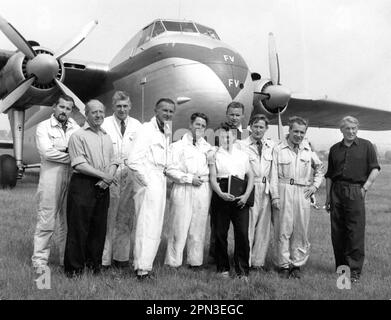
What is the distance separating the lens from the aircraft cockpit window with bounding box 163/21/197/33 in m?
12.1

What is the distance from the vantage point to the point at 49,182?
4.98 meters

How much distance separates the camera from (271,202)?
5.46 m

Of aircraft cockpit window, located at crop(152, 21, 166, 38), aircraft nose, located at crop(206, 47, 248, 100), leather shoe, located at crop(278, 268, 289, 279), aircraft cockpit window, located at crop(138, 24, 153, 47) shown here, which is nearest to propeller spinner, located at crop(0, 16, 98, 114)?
aircraft cockpit window, located at crop(138, 24, 153, 47)

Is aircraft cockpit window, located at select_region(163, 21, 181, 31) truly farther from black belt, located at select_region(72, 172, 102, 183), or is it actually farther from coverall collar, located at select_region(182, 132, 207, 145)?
black belt, located at select_region(72, 172, 102, 183)

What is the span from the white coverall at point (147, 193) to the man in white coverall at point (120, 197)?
0.60 m

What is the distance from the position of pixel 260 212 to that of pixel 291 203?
431mm

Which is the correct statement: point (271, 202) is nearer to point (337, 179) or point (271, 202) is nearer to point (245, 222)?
point (245, 222)

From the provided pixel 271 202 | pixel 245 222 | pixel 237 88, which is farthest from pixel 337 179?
pixel 237 88

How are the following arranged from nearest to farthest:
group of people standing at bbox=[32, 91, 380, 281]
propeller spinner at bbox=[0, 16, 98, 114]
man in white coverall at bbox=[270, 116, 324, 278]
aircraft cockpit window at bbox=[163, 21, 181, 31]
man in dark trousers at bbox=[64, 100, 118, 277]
Answer: man in dark trousers at bbox=[64, 100, 118, 277], group of people standing at bbox=[32, 91, 380, 281], man in white coverall at bbox=[270, 116, 324, 278], propeller spinner at bbox=[0, 16, 98, 114], aircraft cockpit window at bbox=[163, 21, 181, 31]

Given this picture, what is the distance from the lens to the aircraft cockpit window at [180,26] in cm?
1209

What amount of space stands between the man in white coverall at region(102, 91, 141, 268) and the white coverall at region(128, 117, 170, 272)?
60 cm

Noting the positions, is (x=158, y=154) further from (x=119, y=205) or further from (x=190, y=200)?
(x=119, y=205)

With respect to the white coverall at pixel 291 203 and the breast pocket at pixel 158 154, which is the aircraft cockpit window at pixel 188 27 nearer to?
the white coverall at pixel 291 203
